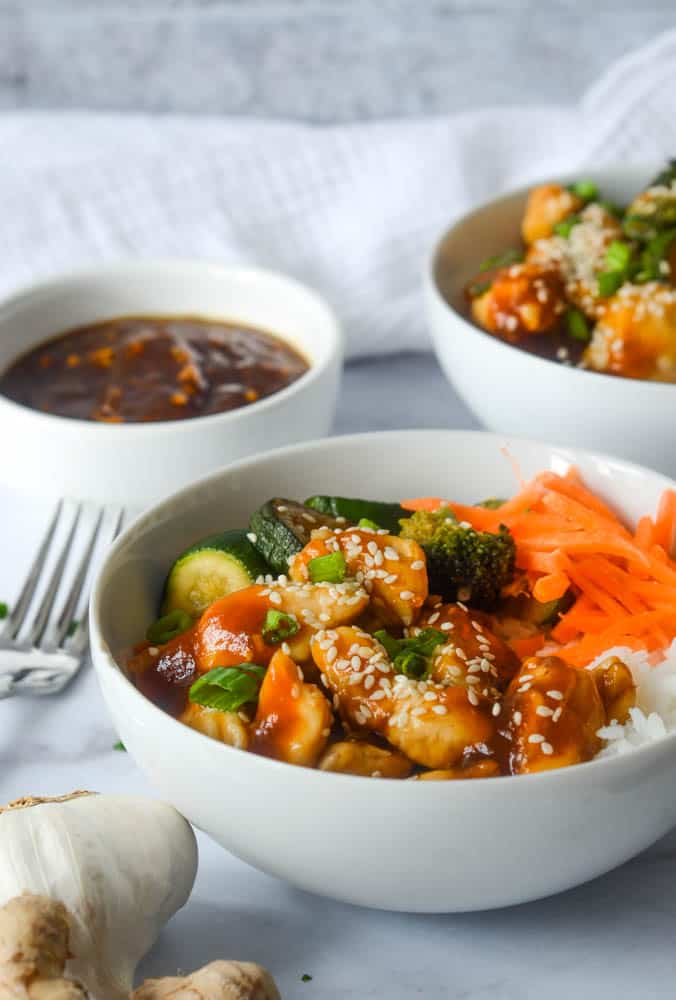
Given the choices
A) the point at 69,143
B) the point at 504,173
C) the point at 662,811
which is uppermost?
the point at 662,811

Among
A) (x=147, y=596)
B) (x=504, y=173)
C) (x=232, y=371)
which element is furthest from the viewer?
(x=504, y=173)

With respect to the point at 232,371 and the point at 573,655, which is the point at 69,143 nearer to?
the point at 232,371

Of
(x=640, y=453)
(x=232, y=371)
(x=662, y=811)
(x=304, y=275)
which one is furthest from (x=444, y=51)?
(x=662, y=811)

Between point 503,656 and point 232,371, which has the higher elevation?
point 503,656

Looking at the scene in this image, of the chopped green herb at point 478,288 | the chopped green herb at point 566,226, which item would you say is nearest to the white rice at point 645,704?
the chopped green herb at point 478,288

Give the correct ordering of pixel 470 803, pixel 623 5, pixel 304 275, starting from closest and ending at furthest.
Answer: pixel 470 803 < pixel 304 275 < pixel 623 5

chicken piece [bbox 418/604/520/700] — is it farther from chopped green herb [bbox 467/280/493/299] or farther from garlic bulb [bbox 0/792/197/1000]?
chopped green herb [bbox 467/280/493/299]
